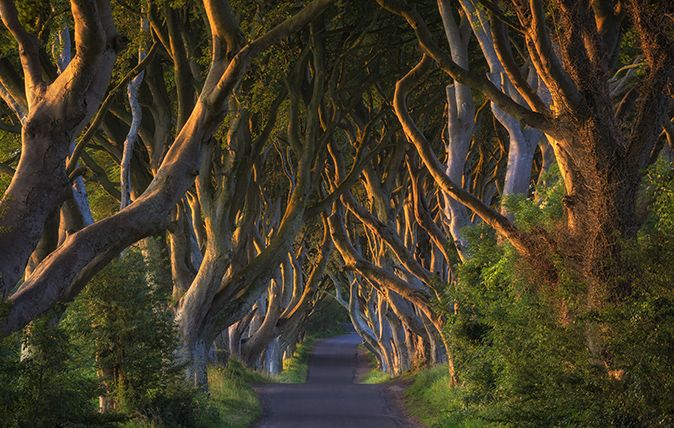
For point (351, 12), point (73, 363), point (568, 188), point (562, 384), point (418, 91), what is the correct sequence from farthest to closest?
1. point (418, 91)
2. point (351, 12)
3. point (568, 188)
4. point (73, 363)
5. point (562, 384)

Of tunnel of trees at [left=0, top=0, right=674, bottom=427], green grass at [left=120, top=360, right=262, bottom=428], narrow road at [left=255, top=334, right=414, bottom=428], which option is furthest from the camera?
narrow road at [left=255, top=334, right=414, bottom=428]

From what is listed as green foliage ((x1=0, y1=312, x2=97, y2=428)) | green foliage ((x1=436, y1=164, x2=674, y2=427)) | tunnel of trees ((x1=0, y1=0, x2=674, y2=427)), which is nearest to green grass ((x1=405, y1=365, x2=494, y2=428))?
tunnel of trees ((x1=0, y1=0, x2=674, y2=427))

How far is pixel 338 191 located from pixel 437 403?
16.9 feet

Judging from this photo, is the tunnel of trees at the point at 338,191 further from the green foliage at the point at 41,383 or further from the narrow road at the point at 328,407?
the narrow road at the point at 328,407

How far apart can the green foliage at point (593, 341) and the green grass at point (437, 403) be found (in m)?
1.75

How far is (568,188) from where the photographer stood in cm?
1291

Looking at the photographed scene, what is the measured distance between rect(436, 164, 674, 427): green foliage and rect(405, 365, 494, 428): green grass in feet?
5.73

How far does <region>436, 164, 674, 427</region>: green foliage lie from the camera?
990 cm

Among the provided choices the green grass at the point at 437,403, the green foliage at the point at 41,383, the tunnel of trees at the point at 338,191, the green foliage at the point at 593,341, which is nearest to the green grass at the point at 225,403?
the tunnel of trees at the point at 338,191

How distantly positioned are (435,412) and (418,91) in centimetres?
928

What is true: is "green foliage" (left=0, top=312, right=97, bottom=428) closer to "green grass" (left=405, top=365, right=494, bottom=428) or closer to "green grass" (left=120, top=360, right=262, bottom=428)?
"green grass" (left=120, top=360, right=262, bottom=428)

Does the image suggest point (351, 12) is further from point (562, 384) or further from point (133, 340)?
point (562, 384)

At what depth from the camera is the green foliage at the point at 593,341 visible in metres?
9.90

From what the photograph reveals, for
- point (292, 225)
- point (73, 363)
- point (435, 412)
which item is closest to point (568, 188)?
point (73, 363)
